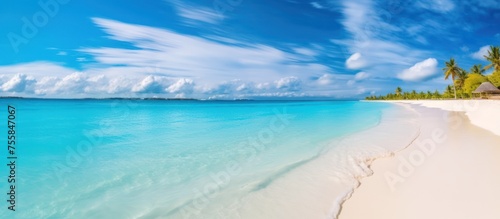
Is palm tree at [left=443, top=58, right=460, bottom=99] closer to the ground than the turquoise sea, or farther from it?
farther from it

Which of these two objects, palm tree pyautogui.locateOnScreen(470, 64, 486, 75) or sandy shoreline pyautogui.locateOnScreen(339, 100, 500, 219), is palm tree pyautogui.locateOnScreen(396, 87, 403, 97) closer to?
palm tree pyautogui.locateOnScreen(470, 64, 486, 75)

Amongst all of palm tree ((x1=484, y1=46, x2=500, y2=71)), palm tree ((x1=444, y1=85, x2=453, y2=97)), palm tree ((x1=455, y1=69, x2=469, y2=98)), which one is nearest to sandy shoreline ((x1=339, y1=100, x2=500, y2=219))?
palm tree ((x1=484, y1=46, x2=500, y2=71))

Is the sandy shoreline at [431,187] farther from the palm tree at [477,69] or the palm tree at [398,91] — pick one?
the palm tree at [398,91]

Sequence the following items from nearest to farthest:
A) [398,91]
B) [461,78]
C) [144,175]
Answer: [144,175] → [461,78] → [398,91]

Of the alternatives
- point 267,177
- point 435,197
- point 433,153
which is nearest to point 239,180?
point 267,177

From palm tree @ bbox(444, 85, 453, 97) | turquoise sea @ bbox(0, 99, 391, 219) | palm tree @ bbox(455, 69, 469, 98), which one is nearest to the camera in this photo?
turquoise sea @ bbox(0, 99, 391, 219)

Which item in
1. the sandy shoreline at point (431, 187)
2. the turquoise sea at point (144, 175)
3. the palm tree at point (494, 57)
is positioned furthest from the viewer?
the palm tree at point (494, 57)

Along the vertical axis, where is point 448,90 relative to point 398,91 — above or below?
below

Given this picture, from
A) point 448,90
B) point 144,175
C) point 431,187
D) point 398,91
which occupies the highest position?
point 398,91

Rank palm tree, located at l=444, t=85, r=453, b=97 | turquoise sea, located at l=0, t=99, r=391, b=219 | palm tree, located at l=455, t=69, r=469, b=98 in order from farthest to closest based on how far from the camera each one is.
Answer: palm tree, located at l=444, t=85, r=453, b=97 < palm tree, located at l=455, t=69, r=469, b=98 < turquoise sea, located at l=0, t=99, r=391, b=219

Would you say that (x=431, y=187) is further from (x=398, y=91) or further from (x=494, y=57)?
(x=398, y=91)

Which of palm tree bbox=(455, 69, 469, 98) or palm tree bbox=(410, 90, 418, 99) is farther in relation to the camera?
palm tree bbox=(410, 90, 418, 99)

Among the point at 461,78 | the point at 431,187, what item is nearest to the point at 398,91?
the point at 461,78

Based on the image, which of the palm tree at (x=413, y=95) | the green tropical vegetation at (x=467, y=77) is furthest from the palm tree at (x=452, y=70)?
the palm tree at (x=413, y=95)
